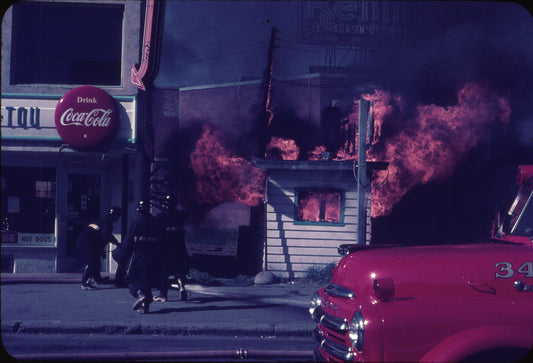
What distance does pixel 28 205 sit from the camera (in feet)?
39.4

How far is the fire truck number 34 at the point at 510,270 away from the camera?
3.51 meters

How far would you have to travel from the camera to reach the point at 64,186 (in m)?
12.1

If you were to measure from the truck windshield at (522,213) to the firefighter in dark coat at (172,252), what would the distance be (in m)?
5.91

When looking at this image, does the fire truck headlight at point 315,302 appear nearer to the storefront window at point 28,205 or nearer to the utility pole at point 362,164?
the utility pole at point 362,164

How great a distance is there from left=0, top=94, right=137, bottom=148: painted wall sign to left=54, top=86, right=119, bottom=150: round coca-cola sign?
1.25 feet

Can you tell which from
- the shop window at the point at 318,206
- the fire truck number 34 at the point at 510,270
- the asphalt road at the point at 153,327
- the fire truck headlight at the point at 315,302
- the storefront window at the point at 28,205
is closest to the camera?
the fire truck number 34 at the point at 510,270

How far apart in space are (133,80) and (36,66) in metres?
2.89

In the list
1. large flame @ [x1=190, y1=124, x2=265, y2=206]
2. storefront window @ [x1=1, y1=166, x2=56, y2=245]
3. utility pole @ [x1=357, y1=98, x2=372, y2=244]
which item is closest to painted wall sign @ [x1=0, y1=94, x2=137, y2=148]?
storefront window @ [x1=1, y1=166, x2=56, y2=245]

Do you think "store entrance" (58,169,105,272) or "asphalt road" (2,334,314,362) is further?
"store entrance" (58,169,105,272)

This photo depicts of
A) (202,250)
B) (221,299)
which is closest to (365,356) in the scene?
(221,299)

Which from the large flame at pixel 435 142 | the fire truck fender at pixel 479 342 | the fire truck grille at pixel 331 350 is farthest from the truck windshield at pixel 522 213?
the large flame at pixel 435 142

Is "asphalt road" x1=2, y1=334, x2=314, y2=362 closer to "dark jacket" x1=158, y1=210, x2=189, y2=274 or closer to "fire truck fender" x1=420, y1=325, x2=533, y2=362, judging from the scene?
"dark jacket" x1=158, y1=210, x2=189, y2=274

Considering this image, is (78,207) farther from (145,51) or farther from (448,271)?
(448,271)

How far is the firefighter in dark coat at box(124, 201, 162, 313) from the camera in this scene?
834cm
